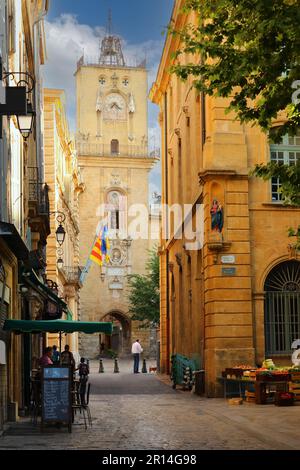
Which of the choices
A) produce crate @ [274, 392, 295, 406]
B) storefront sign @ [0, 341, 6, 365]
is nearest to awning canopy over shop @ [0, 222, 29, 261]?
storefront sign @ [0, 341, 6, 365]

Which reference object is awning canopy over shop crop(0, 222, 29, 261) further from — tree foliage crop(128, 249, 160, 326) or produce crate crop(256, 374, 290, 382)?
tree foliage crop(128, 249, 160, 326)

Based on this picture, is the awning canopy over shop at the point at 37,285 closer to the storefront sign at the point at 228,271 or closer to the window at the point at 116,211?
the storefront sign at the point at 228,271

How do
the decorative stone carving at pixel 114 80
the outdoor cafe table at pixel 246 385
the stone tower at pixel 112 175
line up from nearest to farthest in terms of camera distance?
1. the outdoor cafe table at pixel 246 385
2. the stone tower at pixel 112 175
3. the decorative stone carving at pixel 114 80

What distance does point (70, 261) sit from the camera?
191 ft

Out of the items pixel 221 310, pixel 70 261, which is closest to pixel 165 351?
pixel 221 310

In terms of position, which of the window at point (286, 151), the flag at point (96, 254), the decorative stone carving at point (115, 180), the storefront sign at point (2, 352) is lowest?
the storefront sign at point (2, 352)

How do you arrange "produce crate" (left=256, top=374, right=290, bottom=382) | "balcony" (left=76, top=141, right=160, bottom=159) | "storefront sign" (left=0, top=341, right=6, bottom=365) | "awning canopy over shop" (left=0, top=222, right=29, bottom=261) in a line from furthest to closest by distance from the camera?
"balcony" (left=76, top=141, right=160, bottom=159)
"produce crate" (left=256, top=374, right=290, bottom=382)
"storefront sign" (left=0, top=341, right=6, bottom=365)
"awning canopy over shop" (left=0, top=222, right=29, bottom=261)

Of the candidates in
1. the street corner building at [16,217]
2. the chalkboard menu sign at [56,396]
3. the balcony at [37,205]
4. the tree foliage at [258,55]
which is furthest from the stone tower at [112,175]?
the tree foliage at [258,55]

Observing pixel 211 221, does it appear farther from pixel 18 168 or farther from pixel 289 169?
pixel 289 169

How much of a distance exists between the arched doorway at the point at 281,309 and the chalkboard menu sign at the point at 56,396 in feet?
35.9

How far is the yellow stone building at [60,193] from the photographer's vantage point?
135ft

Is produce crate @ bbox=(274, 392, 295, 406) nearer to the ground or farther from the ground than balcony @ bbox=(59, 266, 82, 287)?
nearer to the ground

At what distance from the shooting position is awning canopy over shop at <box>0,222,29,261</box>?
1389 cm

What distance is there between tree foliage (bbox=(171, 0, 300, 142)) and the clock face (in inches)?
2482
